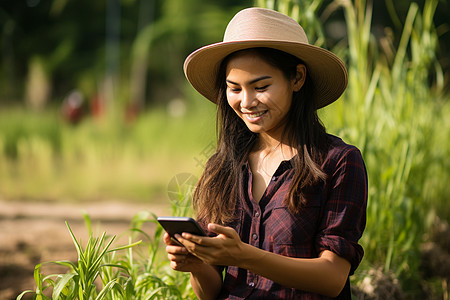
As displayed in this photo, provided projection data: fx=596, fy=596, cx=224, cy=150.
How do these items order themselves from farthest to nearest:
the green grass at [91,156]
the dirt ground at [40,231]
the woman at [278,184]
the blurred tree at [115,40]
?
the blurred tree at [115,40]
the green grass at [91,156]
the dirt ground at [40,231]
the woman at [278,184]

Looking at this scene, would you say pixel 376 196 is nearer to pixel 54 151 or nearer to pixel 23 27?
pixel 54 151

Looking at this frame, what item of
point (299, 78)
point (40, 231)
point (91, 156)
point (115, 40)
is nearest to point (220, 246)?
point (299, 78)

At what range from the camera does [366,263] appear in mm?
2480

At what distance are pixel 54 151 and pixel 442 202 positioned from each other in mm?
5368

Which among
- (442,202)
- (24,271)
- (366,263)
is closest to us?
(366,263)

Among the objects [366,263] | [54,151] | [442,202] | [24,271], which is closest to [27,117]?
[54,151]

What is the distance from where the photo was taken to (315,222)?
1441 millimetres

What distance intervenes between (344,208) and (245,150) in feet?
1.18

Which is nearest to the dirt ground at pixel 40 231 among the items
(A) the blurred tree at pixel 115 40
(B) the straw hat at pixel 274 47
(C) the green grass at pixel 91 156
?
(C) the green grass at pixel 91 156

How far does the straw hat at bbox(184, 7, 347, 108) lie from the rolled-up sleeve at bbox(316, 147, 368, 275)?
0.23 m

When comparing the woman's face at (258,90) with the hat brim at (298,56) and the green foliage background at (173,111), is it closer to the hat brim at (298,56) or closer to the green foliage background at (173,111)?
the hat brim at (298,56)

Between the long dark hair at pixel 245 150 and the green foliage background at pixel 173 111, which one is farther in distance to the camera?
the green foliage background at pixel 173 111

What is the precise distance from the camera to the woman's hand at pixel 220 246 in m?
1.25

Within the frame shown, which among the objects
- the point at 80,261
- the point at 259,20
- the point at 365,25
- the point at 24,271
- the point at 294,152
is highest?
the point at 365,25
